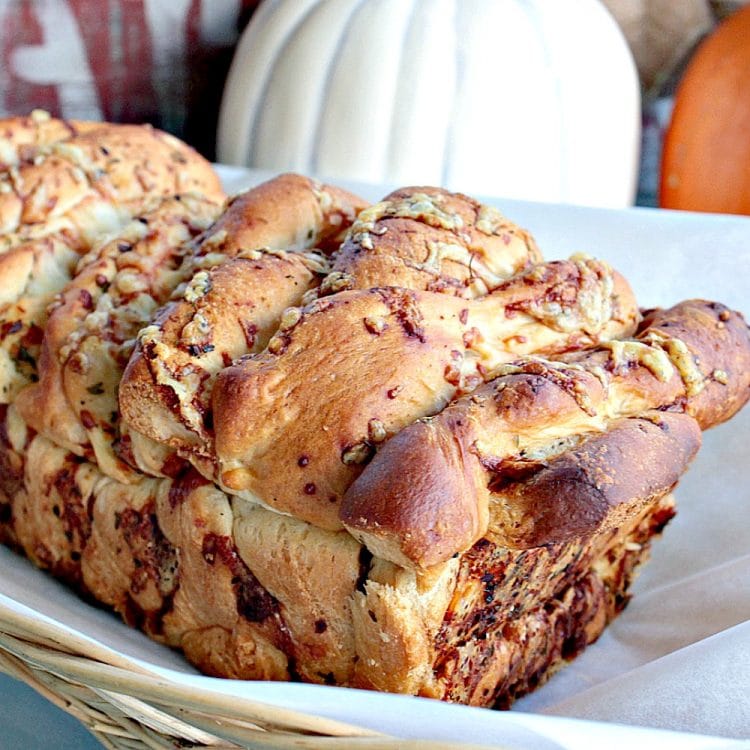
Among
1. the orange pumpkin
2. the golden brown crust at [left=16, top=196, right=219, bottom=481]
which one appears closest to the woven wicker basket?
the golden brown crust at [left=16, top=196, right=219, bottom=481]

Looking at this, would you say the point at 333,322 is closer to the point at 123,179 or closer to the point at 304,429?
the point at 304,429

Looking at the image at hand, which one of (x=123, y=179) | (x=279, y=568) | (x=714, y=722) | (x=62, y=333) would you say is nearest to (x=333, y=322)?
(x=279, y=568)

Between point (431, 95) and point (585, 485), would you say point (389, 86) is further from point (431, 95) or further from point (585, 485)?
point (585, 485)

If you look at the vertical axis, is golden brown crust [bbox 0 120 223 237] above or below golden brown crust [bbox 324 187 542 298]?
below

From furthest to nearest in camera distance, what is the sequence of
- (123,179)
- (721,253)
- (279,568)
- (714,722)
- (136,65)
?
(136,65) < (721,253) < (123,179) < (279,568) < (714,722)

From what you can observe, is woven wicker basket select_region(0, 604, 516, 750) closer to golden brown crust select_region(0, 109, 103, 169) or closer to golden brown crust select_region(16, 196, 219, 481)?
golden brown crust select_region(16, 196, 219, 481)

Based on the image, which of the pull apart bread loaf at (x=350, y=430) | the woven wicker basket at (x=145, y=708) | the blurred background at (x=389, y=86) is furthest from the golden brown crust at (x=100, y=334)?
the blurred background at (x=389, y=86)

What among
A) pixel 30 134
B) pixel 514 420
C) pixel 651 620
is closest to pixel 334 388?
pixel 514 420
